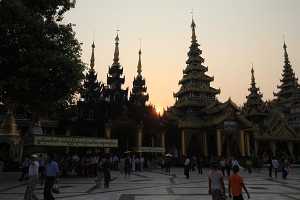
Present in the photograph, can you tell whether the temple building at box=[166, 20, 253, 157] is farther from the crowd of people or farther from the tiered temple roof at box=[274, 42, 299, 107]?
the tiered temple roof at box=[274, 42, 299, 107]

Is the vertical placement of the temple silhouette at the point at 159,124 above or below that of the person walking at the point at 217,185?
above

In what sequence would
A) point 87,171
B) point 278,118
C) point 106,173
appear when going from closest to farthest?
point 106,173 → point 87,171 → point 278,118

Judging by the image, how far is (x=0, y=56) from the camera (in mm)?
19609

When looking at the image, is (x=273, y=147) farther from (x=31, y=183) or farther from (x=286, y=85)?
(x=31, y=183)

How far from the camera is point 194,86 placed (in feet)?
199

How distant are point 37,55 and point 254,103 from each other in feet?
197

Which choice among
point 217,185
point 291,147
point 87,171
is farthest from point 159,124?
point 217,185

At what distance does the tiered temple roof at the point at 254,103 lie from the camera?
230 ft

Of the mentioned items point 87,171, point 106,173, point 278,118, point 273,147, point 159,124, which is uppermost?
point 278,118

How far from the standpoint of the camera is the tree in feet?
62.7

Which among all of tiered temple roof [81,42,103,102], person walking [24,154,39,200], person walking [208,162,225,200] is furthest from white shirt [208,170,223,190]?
tiered temple roof [81,42,103,102]

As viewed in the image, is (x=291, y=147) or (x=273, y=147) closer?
(x=273, y=147)

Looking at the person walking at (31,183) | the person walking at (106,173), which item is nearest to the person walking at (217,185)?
the person walking at (31,183)

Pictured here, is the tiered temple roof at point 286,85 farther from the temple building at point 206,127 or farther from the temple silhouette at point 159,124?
the temple building at point 206,127
